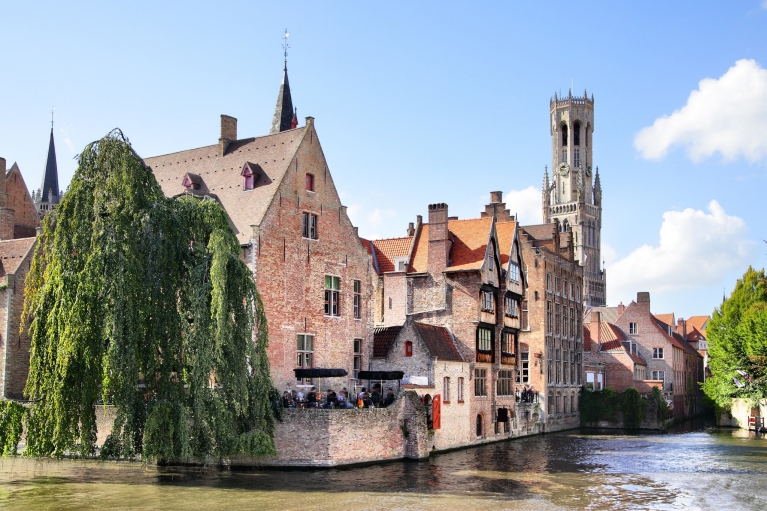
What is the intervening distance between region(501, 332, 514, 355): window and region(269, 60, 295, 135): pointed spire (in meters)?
A: 19.6

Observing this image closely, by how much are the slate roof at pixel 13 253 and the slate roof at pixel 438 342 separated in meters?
17.7

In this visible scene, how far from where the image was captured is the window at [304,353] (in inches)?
1367

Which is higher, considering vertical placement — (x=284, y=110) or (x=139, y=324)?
(x=284, y=110)

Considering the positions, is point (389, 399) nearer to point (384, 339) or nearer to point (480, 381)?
point (384, 339)

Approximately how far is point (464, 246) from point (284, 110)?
1804cm

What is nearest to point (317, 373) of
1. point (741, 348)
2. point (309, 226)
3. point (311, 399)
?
point (311, 399)

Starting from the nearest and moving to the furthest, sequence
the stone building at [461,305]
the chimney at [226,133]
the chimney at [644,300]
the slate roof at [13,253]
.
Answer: the slate roof at [13,253], the chimney at [226,133], the stone building at [461,305], the chimney at [644,300]

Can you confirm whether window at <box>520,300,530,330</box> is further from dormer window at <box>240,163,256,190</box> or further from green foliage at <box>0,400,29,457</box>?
green foliage at <box>0,400,29,457</box>

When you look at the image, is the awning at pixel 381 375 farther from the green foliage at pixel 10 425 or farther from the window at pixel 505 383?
the green foliage at pixel 10 425

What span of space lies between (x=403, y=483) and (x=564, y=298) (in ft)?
109

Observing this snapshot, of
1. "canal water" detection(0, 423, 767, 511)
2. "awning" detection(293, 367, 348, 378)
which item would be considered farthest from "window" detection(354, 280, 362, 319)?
"canal water" detection(0, 423, 767, 511)

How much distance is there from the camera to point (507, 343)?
A: 147 feet

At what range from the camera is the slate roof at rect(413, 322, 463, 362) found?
36.7 meters

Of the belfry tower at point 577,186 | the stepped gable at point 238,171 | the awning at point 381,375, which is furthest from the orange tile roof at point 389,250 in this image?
the belfry tower at point 577,186
